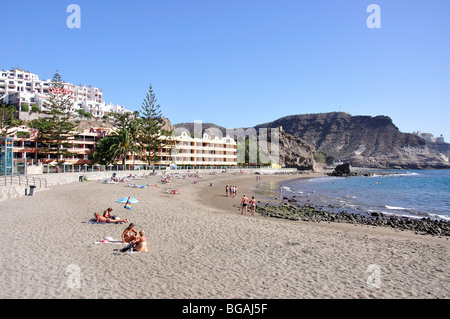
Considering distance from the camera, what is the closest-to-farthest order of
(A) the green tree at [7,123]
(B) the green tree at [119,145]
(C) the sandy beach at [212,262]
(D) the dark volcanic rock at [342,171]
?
(C) the sandy beach at [212,262], (A) the green tree at [7,123], (B) the green tree at [119,145], (D) the dark volcanic rock at [342,171]

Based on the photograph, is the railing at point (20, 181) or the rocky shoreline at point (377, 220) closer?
the rocky shoreline at point (377, 220)

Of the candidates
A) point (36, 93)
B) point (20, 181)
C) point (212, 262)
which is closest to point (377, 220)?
point (212, 262)

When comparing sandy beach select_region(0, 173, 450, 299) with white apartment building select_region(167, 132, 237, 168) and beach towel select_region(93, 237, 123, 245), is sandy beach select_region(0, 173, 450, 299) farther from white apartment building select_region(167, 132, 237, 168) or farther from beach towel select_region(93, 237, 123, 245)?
white apartment building select_region(167, 132, 237, 168)

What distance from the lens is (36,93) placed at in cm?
7062

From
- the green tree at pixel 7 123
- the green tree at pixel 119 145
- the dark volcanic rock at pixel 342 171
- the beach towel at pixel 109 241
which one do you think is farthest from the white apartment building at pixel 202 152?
the beach towel at pixel 109 241

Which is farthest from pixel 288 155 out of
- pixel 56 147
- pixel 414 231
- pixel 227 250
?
pixel 227 250

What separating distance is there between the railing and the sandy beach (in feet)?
25.7

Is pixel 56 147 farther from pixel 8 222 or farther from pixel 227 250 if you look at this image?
pixel 227 250

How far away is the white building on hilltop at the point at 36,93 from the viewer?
66438 mm

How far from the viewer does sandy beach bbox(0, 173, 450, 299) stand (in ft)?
21.2

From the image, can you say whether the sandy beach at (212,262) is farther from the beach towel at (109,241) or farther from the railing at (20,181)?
the railing at (20,181)

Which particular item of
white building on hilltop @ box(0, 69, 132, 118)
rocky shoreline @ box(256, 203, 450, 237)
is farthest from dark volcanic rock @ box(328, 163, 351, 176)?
rocky shoreline @ box(256, 203, 450, 237)

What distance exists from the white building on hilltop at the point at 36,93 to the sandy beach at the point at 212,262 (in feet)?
219

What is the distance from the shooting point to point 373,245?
35.1 ft
